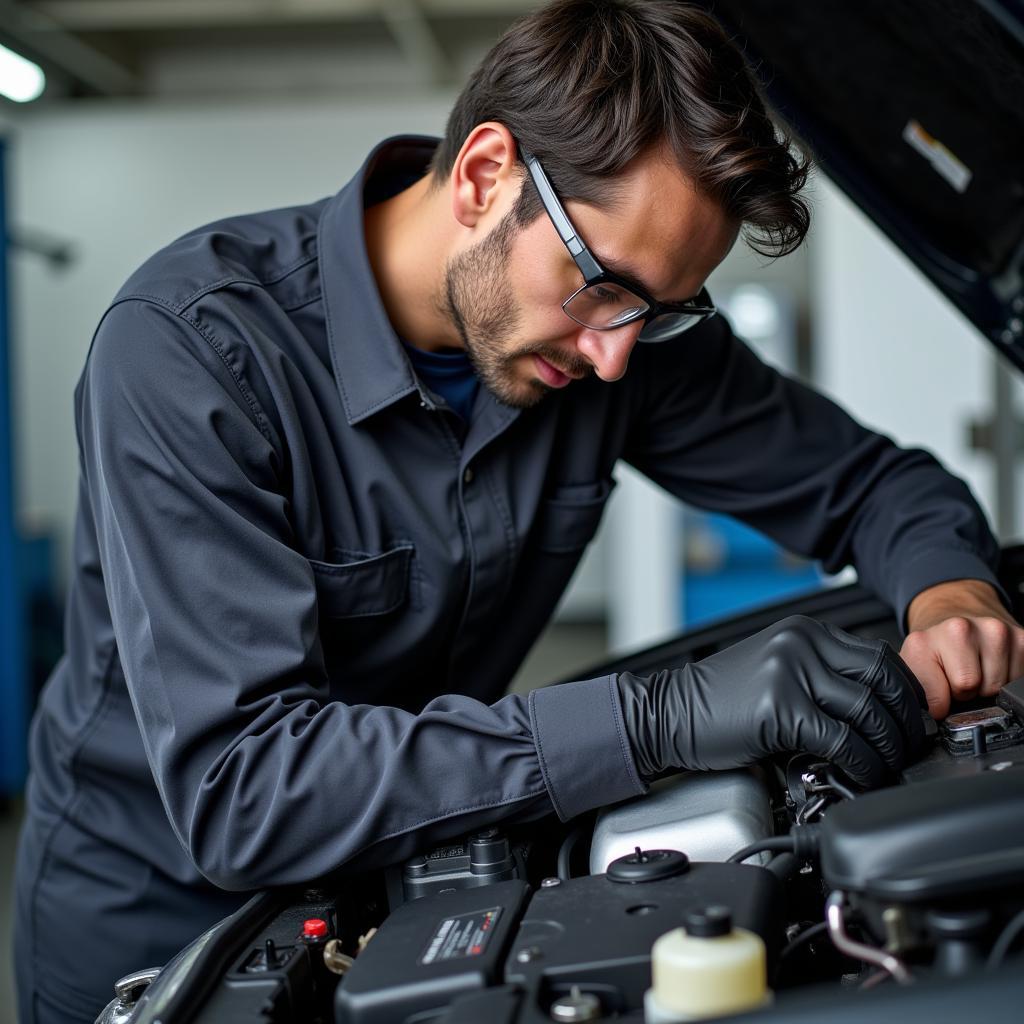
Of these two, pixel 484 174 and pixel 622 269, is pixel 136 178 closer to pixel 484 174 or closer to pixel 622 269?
pixel 484 174

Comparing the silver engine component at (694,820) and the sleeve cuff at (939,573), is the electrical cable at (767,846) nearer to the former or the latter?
the silver engine component at (694,820)

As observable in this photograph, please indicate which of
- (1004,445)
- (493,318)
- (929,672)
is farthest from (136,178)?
(929,672)

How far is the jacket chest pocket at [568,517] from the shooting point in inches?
56.2

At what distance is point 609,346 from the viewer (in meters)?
1.18

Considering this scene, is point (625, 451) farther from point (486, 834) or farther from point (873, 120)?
point (486, 834)

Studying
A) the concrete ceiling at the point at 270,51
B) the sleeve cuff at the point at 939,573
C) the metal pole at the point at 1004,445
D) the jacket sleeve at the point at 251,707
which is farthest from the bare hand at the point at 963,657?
the concrete ceiling at the point at 270,51

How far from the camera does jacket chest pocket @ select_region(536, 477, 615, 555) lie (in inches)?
56.2

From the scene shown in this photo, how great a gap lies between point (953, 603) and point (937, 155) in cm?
57

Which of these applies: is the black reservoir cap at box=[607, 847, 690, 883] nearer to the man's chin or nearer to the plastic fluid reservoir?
the plastic fluid reservoir

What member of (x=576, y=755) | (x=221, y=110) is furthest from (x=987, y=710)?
(x=221, y=110)

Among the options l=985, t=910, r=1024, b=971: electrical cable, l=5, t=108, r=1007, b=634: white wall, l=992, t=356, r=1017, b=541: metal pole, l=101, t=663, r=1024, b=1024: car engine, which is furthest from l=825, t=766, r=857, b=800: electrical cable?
l=5, t=108, r=1007, b=634: white wall

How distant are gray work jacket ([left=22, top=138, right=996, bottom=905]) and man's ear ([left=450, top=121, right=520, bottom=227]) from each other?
0.15 metres

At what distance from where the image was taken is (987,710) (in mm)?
1009

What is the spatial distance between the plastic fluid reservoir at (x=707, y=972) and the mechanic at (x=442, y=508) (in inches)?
11.0
